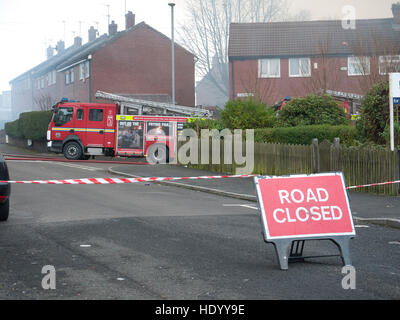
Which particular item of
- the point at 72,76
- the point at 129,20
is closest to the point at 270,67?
the point at 129,20

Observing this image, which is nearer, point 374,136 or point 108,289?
point 108,289

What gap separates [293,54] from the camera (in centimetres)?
4228

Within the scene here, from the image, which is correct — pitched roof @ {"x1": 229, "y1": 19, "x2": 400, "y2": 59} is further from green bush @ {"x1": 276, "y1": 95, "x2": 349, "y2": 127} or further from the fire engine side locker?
green bush @ {"x1": 276, "y1": 95, "x2": 349, "y2": 127}

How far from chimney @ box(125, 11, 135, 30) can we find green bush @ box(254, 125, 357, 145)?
105 ft

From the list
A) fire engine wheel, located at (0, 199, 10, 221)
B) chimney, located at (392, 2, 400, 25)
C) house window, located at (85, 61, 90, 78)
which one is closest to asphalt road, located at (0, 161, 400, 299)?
fire engine wheel, located at (0, 199, 10, 221)

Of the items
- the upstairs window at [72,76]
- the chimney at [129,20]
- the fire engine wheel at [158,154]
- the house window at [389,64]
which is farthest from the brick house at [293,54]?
the upstairs window at [72,76]

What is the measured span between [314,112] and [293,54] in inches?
791

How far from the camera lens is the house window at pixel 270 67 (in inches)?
1670

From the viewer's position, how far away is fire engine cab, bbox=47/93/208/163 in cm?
2806

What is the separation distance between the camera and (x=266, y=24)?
45531 millimetres

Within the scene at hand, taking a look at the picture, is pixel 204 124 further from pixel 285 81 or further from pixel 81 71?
pixel 81 71

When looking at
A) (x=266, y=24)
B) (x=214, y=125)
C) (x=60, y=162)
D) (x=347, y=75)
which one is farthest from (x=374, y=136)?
(x=266, y=24)
